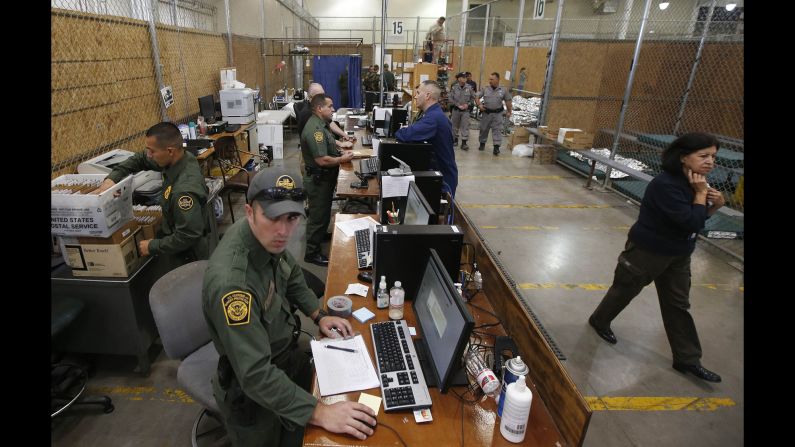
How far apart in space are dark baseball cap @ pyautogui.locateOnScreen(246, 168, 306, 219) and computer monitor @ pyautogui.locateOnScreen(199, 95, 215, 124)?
5.76 meters

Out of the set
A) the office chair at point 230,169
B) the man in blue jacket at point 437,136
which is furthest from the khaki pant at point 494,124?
the office chair at point 230,169

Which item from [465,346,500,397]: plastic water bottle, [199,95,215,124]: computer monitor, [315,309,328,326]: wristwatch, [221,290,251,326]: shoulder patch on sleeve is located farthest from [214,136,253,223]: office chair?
[465,346,500,397]: plastic water bottle

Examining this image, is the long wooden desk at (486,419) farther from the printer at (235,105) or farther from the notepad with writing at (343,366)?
the printer at (235,105)

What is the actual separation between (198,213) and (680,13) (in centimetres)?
1654

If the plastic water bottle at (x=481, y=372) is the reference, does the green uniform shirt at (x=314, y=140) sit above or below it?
above

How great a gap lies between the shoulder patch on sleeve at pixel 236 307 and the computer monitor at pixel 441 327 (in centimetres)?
77

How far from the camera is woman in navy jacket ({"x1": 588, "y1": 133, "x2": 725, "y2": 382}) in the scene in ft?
8.80

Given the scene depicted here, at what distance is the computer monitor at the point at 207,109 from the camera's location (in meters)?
6.54

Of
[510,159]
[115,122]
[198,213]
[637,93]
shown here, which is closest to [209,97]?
[115,122]

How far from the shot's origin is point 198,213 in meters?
2.96

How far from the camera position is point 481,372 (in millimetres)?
1730

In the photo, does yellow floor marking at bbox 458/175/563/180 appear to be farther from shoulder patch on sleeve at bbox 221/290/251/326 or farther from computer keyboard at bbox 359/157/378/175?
shoulder patch on sleeve at bbox 221/290/251/326

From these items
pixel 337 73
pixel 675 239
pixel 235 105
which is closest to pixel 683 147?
pixel 675 239
